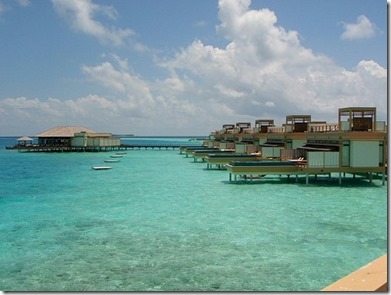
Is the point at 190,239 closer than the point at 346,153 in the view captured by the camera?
Yes

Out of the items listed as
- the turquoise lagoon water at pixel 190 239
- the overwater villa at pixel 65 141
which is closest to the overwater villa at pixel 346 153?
the turquoise lagoon water at pixel 190 239

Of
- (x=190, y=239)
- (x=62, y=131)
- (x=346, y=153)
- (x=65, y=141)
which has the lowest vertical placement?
(x=190, y=239)

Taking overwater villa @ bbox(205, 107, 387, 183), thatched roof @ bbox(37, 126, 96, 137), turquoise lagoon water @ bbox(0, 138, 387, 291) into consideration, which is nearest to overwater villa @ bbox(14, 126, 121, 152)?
thatched roof @ bbox(37, 126, 96, 137)

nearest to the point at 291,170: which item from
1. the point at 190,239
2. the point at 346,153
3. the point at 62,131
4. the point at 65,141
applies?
the point at 346,153

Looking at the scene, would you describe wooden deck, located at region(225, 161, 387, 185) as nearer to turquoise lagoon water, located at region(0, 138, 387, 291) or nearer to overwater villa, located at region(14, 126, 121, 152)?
turquoise lagoon water, located at region(0, 138, 387, 291)

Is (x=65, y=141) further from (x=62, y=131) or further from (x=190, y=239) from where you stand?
(x=190, y=239)

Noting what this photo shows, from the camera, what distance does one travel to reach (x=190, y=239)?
1180 centimetres

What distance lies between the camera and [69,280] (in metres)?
8.55

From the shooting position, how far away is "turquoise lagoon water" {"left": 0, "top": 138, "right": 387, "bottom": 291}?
857 cm

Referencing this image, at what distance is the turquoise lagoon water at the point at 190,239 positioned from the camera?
857 cm

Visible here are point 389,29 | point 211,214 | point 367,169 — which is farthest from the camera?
point 367,169

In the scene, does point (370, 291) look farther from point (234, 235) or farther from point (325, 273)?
point (234, 235)

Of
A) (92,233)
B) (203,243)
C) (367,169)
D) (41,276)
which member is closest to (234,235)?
(203,243)

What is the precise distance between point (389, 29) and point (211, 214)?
12.0 meters
